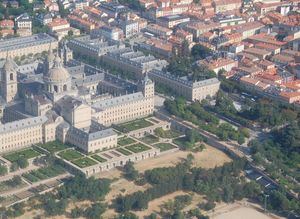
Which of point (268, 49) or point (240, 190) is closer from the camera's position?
point (240, 190)

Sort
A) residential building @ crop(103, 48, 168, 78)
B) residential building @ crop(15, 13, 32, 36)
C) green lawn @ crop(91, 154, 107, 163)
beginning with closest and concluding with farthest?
green lawn @ crop(91, 154, 107, 163) < residential building @ crop(103, 48, 168, 78) < residential building @ crop(15, 13, 32, 36)

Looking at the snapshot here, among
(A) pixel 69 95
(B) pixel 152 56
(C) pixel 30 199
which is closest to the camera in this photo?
(C) pixel 30 199

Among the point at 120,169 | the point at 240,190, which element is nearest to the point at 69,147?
the point at 120,169

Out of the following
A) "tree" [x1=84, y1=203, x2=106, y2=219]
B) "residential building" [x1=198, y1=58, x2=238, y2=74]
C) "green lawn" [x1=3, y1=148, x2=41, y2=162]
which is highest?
"residential building" [x1=198, y1=58, x2=238, y2=74]

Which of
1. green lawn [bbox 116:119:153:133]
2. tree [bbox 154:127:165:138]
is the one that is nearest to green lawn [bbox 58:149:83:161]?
green lawn [bbox 116:119:153:133]

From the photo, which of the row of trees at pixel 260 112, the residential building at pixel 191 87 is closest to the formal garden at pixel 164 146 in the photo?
the row of trees at pixel 260 112

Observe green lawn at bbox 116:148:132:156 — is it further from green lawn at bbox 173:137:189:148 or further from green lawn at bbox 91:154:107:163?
green lawn at bbox 173:137:189:148

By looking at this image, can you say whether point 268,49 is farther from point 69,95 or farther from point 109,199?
point 109,199
